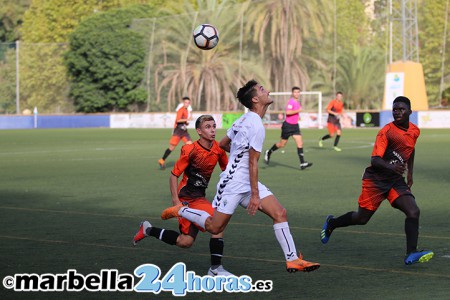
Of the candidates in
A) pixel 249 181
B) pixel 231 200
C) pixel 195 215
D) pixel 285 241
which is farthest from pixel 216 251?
pixel 249 181

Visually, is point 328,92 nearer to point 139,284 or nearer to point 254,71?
point 254,71

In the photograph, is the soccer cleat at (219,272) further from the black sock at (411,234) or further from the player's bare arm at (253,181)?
the black sock at (411,234)

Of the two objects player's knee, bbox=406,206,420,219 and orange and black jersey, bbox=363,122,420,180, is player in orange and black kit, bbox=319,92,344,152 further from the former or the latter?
player's knee, bbox=406,206,420,219

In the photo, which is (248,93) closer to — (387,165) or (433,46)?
(387,165)

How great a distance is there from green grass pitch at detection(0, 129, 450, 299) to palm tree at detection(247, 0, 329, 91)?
44001mm

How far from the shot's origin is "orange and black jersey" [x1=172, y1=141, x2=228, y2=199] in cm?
940

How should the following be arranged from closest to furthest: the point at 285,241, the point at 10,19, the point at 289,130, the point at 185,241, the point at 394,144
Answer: the point at 285,241 < the point at 185,241 < the point at 394,144 < the point at 289,130 < the point at 10,19

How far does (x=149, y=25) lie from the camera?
237ft

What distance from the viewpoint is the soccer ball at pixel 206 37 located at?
47.1 ft

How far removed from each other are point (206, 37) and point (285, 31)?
53732 mm

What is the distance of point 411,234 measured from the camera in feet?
32.0

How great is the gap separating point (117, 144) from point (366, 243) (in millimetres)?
28439

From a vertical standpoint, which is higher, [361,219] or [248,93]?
[248,93]

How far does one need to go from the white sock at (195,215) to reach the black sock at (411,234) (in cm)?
218
